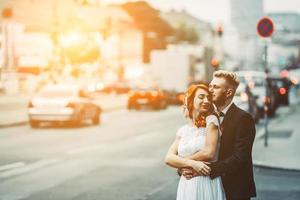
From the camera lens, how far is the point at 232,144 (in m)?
4.66

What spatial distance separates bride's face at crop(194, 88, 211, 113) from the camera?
4.53 metres

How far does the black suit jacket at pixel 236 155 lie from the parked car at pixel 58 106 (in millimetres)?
19348

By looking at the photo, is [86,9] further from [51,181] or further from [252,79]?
[51,181]

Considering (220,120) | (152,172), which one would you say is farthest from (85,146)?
(220,120)

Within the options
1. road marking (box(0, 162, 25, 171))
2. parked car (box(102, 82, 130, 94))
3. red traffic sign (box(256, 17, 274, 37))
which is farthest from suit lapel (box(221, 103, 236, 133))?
parked car (box(102, 82, 130, 94))

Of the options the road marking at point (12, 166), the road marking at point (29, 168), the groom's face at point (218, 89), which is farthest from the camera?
the road marking at point (12, 166)

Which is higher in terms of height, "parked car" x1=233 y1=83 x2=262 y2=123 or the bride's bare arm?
the bride's bare arm

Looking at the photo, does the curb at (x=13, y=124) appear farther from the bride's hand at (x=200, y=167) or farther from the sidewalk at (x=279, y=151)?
the bride's hand at (x=200, y=167)

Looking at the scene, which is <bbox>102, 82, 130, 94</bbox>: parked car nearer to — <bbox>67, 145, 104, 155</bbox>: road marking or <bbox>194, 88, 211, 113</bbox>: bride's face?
<bbox>67, 145, 104, 155</bbox>: road marking

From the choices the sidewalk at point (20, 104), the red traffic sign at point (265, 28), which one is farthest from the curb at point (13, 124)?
the red traffic sign at point (265, 28)

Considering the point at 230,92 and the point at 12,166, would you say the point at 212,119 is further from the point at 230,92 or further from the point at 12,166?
the point at 12,166

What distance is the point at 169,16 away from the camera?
459 feet

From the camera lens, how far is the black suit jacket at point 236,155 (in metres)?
4.55

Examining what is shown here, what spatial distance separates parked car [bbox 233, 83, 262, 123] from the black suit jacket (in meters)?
18.8
